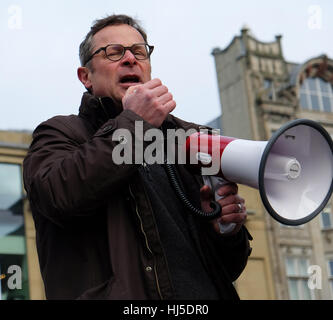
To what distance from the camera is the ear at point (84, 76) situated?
109 inches

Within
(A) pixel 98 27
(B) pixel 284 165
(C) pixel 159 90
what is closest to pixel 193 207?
(B) pixel 284 165

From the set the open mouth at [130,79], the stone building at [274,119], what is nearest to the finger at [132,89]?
the open mouth at [130,79]

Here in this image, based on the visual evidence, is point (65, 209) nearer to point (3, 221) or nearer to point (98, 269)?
point (98, 269)

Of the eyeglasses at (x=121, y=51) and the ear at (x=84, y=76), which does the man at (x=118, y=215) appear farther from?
the ear at (x=84, y=76)

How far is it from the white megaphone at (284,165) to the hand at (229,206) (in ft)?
0.09

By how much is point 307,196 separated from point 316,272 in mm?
16827

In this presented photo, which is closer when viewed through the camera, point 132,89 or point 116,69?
point 132,89

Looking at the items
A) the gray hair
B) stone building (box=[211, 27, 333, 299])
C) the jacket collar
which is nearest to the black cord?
the jacket collar

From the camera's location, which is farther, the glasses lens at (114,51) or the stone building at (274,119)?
the stone building at (274,119)

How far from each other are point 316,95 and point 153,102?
62.8 ft

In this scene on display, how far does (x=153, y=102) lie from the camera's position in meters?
2.28

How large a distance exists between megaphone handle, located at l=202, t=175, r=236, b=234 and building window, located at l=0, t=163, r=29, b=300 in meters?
11.8

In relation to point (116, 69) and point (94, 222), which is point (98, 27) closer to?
point (116, 69)

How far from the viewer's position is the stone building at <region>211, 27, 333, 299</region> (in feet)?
58.5
